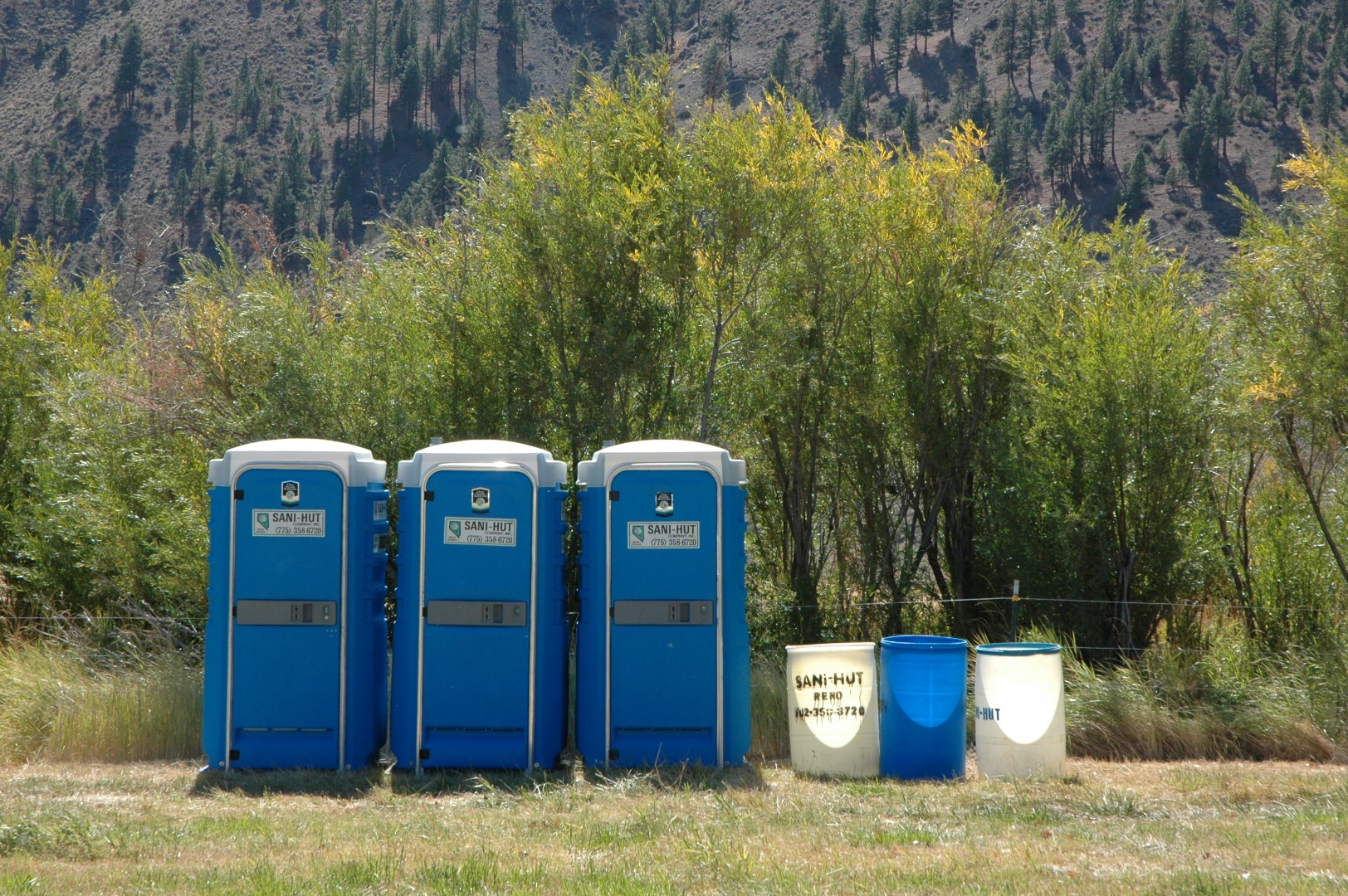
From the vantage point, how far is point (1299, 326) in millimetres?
9305

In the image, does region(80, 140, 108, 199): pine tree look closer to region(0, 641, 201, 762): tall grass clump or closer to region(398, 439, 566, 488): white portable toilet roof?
region(0, 641, 201, 762): tall grass clump

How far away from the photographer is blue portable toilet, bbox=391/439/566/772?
7.01 m

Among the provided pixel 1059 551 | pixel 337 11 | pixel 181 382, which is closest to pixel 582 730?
pixel 1059 551

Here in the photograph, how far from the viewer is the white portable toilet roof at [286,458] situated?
7023mm

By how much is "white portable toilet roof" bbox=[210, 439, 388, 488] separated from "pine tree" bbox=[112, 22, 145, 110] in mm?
60836

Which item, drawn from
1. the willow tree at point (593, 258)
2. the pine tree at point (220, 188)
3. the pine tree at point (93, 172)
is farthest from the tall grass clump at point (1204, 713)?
the pine tree at point (93, 172)

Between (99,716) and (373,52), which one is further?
(373,52)

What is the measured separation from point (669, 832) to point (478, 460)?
2469 millimetres

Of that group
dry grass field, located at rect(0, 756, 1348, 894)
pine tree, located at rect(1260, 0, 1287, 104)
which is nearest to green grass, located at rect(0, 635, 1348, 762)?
dry grass field, located at rect(0, 756, 1348, 894)

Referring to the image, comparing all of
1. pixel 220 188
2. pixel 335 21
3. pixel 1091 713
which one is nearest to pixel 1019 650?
pixel 1091 713

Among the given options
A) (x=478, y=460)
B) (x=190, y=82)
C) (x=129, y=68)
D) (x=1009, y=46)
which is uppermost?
(x=1009, y=46)

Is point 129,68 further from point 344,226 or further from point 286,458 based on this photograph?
point 286,458

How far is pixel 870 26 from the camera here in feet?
222

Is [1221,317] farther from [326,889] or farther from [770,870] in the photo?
[326,889]
